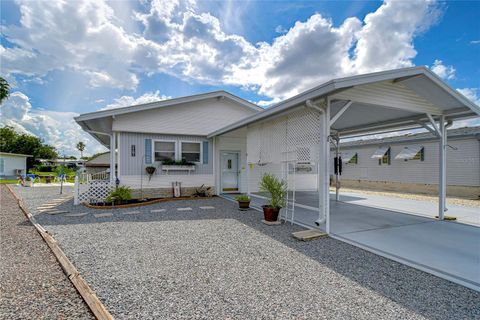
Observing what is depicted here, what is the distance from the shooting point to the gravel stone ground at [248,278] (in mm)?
2285

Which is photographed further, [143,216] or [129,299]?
[143,216]

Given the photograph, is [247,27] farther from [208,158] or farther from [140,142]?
[140,142]

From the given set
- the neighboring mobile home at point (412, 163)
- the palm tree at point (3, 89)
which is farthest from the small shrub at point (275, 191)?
the palm tree at point (3, 89)

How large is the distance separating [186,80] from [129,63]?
2827 mm

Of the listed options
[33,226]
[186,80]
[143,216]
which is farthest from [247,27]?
[33,226]

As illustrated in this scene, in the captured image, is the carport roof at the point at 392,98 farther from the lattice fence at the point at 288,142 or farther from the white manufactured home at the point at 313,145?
the lattice fence at the point at 288,142

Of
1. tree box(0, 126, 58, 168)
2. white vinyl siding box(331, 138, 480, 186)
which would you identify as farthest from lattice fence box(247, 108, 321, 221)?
tree box(0, 126, 58, 168)

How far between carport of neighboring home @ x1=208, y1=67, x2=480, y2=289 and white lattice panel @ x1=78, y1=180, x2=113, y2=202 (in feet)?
16.7

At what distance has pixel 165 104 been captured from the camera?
9.50 meters

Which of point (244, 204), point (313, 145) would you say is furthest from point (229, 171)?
point (313, 145)

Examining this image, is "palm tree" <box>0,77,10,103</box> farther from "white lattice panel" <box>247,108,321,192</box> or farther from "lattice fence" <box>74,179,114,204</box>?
"white lattice panel" <box>247,108,321,192</box>

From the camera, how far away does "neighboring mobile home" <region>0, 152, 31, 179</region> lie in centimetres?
2252

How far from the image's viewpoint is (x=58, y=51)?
9.54 m

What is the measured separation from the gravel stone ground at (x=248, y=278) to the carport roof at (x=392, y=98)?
9.35 ft
